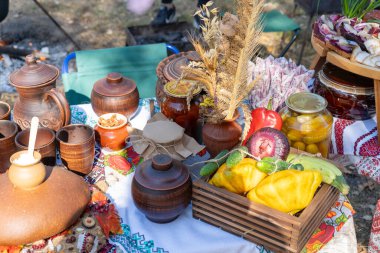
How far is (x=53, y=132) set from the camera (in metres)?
1.75

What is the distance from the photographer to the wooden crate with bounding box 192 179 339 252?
1.41 m

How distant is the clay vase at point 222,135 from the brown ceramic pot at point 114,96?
1.65ft

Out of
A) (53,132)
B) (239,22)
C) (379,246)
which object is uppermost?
(239,22)

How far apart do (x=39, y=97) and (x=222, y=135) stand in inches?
32.7

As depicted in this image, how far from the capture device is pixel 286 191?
4.67 ft

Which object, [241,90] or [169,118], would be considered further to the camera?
[169,118]

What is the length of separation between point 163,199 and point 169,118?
586mm

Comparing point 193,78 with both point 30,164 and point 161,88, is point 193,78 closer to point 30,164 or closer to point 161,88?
point 161,88

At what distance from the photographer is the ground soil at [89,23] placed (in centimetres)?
502

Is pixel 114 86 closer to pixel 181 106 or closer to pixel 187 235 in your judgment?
pixel 181 106

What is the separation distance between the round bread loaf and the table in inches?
7.6

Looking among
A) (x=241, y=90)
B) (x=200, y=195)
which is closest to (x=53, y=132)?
(x=200, y=195)

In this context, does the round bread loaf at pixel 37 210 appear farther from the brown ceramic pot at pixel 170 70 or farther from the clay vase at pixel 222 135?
the brown ceramic pot at pixel 170 70

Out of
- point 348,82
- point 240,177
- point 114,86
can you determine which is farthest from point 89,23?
point 240,177
